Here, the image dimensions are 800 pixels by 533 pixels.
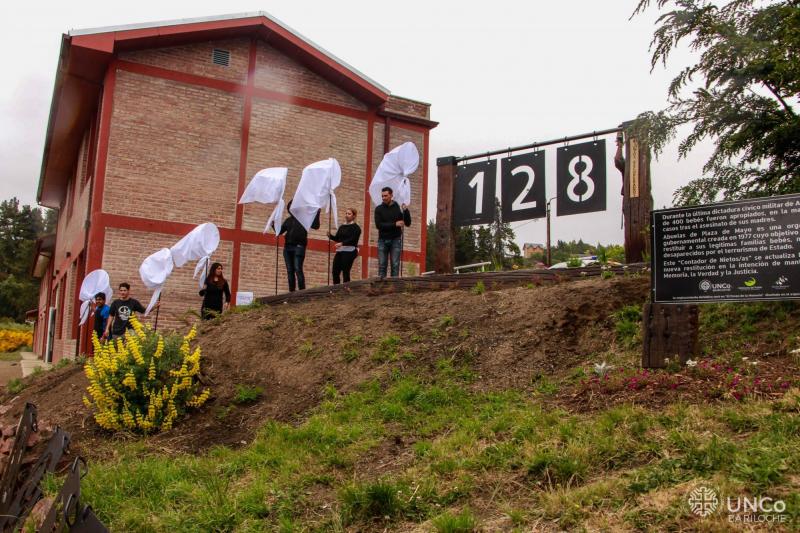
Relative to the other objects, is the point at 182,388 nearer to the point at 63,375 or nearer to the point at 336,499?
the point at 336,499

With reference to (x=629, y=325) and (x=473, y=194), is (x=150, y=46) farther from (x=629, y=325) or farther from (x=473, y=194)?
(x=629, y=325)

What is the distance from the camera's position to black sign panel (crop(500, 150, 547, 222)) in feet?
32.7

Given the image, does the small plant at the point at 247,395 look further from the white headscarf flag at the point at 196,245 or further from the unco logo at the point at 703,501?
the white headscarf flag at the point at 196,245

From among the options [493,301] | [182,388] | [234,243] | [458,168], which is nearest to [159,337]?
[182,388]

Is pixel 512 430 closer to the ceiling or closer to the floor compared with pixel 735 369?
closer to the floor

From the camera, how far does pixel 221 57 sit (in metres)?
16.5

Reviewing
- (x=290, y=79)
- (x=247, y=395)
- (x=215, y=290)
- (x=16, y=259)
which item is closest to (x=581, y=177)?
(x=247, y=395)

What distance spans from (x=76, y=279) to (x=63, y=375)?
7.29 metres

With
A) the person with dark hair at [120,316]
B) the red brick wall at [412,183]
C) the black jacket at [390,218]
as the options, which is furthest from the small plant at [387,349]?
the red brick wall at [412,183]

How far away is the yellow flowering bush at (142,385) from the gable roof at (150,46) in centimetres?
943

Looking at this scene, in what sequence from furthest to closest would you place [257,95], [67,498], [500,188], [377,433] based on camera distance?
[257,95], [500,188], [377,433], [67,498]

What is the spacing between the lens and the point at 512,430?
16.6ft

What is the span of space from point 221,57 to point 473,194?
881 cm

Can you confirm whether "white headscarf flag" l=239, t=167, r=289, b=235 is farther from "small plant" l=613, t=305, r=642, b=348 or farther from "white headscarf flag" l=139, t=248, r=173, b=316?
"small plant" l=613, t=305, r=642, b=348
